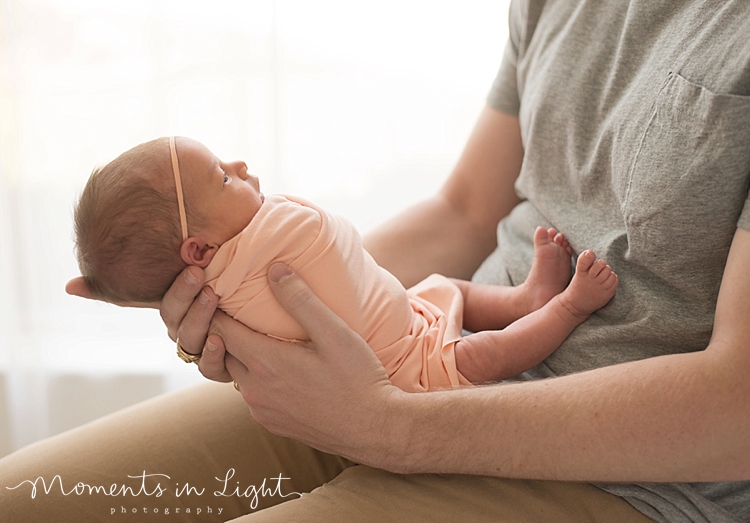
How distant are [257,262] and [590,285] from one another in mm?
479

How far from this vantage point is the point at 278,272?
94 centimetres

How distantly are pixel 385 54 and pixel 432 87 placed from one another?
168 millimetres

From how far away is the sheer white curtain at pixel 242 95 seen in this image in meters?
1.94

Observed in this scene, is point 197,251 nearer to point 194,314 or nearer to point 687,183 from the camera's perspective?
point 194,314

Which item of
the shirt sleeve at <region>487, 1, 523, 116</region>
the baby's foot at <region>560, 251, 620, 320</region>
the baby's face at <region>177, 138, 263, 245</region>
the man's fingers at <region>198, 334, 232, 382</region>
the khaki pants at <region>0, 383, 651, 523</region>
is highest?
the shirt sleeve at <region>487, 1, 523, 116</region>

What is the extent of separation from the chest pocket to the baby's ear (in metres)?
0.59

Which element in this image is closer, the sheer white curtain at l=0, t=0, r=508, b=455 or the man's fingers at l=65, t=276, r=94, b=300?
the man's fingers at l=65, t=276, r=94, b=300

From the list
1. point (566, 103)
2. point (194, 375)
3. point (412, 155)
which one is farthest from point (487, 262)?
point (194, 375)

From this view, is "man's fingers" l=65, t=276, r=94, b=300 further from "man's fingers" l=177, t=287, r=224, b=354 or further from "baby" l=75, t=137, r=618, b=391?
"man's fingers" l=177, t=287, r=224, b=354

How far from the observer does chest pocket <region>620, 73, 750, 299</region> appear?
807 mm

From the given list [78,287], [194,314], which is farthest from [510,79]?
[78,287]

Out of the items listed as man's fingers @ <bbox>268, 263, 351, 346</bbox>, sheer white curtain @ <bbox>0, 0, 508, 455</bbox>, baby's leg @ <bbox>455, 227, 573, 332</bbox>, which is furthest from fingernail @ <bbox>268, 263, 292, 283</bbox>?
sheer white curtain @ <bbox>0, 0, 508, 455</bbox>

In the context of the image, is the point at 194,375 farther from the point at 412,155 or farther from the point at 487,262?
the point at 487,262

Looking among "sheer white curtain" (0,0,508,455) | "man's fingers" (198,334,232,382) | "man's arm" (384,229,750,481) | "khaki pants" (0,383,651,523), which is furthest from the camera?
"sheer white curtain" (0,0,508,455)
